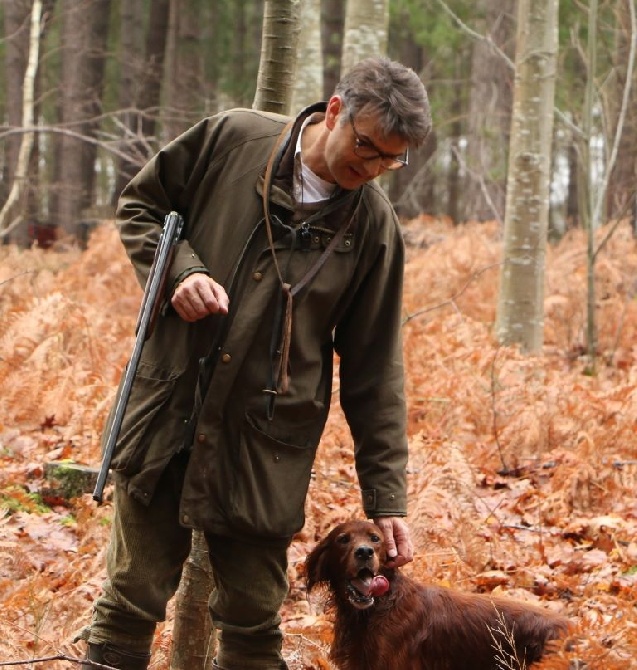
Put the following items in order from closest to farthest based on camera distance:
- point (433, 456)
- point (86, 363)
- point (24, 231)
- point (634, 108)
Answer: point (433, 456), point (86, 363), point (634, 108), point (24, 231)

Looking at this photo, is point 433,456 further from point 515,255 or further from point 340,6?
point 340,6

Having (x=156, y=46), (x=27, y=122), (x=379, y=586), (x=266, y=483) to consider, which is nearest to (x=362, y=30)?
(x=27, y=122)

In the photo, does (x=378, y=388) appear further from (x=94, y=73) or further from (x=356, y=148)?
(x=94, y=73)

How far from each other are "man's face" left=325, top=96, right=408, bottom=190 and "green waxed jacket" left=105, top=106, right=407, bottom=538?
0.45ft

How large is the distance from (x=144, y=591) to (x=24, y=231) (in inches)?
760

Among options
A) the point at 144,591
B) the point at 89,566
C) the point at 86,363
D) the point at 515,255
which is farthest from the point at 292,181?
the point at 515,255

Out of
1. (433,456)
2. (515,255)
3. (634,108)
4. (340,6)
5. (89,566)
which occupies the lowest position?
(89,566)

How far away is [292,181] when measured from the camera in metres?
3.47

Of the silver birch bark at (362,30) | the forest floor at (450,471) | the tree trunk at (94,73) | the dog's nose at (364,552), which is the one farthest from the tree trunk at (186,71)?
the dog's nose at (364,552)

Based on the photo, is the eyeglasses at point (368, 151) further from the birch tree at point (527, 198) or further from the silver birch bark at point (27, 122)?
the silver birch bark at point (27, 122)

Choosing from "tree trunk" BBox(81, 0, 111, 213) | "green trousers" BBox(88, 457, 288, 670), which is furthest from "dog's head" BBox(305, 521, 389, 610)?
"tree trunk" BBox(81, 0, 111, 213)

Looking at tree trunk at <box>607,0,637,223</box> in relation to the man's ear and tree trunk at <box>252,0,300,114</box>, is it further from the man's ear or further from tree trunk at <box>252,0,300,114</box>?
the man's ear

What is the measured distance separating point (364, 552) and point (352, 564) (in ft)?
0.26

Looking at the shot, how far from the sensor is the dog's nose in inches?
151
